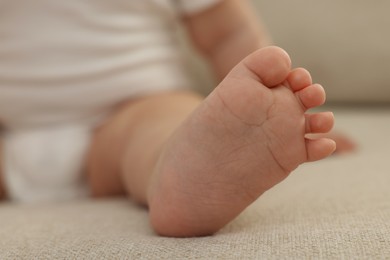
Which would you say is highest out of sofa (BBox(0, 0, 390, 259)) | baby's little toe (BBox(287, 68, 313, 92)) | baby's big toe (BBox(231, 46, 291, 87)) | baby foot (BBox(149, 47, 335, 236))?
baby's big toe (BBox(231, 46, 291, 87))

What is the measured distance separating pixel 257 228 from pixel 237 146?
3.3 inches

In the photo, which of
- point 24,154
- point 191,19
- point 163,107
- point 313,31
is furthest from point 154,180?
point 313,31

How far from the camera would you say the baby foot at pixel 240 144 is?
18.9 inches

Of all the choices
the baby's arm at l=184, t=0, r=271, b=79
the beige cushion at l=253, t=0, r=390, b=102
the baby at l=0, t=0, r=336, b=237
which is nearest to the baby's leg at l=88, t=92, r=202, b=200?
the baby at l=0, t=0, r=336, b=237

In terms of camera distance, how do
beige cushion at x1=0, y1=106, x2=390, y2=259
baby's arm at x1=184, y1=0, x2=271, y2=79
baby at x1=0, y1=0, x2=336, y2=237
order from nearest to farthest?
beige cushion at x1=0, y1=106, x2=390, y2=259
baby at x1=0, y1=0, x2=336, y2=237
baby's arm at x1=184, y1=0, x2=271, y2=79

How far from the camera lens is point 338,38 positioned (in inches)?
44.5

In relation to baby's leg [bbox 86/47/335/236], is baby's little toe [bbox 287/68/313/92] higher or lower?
higher

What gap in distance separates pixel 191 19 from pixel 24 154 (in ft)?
1.11

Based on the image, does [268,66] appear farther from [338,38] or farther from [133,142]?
[338,38]

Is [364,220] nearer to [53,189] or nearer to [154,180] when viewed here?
[154,180]

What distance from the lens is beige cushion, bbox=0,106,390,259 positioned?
445mm

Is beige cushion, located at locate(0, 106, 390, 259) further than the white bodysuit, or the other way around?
the white bodysuit

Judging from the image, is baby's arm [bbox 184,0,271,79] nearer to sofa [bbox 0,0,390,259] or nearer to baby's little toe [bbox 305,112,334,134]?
sofa [bbox 0,0,390,259]

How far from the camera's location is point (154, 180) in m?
0.55
